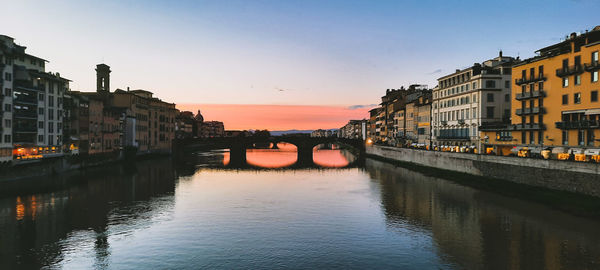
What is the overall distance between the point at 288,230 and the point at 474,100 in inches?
2379

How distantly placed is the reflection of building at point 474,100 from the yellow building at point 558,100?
33.0ft

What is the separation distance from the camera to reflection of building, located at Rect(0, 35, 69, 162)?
6475 cm

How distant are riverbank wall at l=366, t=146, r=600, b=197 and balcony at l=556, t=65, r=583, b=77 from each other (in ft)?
43.4

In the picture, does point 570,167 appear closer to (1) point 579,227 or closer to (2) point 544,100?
(1) point 579,227

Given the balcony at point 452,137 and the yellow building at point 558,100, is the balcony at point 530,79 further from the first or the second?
the balcony at point 452,137

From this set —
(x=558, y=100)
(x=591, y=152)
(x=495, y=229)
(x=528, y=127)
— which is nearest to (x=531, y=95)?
(x=558, y=100)

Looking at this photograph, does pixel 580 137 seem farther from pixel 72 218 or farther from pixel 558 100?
pixel 72 218

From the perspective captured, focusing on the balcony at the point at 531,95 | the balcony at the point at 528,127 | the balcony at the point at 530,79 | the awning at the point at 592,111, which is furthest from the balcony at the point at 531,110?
the awning at the point at 592,111

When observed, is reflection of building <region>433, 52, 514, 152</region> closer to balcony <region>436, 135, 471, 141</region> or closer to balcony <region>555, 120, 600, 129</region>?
balcony <region>436, 135, 471, 141</region>

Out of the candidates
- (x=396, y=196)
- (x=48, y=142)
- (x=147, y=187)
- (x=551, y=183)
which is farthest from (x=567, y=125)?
(x=48, y=142)

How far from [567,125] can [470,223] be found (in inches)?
1087

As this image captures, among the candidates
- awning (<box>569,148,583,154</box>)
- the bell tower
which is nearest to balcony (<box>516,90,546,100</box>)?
awning (<box>569,148,583,154</box>)

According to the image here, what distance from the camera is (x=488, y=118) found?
78.9 m

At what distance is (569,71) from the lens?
5303 cm
